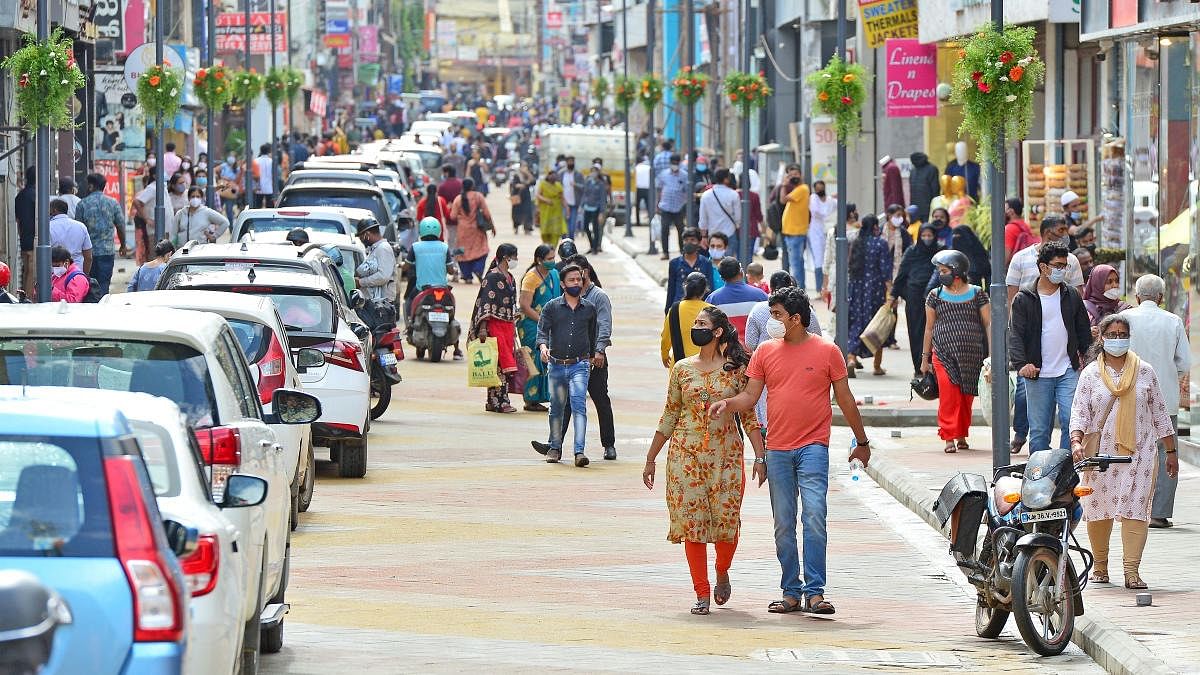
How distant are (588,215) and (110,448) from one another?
3920 centimetres

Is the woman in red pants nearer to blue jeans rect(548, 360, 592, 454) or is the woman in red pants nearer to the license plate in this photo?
blue jeans rect(548, 360, 592, 454)

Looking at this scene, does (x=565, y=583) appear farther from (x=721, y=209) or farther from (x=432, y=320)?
(x=721, y=209)

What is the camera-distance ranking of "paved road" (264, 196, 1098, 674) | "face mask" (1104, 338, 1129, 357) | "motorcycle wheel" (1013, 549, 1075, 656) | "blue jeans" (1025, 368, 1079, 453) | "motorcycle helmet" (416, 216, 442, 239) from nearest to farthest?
"paved road" (264, 196, 1098, 674) < "motorcycle wheel" (1013, 549, 1075, 656) < "face mask" (1104, 338, 1129, 357) < "blue jeans" (1025, 368, 1079, 453) < "motorcycle helmet" (416, 216, 442, 239)

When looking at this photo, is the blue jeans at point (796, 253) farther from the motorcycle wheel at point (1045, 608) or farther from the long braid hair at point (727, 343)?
the motorcycle wheel at point (1045, 608)

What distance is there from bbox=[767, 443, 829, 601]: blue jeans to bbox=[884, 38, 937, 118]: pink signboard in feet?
68.8

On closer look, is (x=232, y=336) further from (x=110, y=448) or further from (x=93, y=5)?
(x=93, y=5)

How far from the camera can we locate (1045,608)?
1030cm

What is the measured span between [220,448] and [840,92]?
16248 mm

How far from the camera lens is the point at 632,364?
1011 inches

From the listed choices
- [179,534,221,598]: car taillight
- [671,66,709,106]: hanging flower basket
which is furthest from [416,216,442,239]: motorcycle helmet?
[671,66,709,106]: hanging flower basket

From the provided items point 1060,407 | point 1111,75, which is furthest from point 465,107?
point 1060,407

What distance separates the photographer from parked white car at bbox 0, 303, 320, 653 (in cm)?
855

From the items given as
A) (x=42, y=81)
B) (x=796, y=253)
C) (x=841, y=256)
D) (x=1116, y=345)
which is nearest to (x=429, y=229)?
(x=42, y=81)

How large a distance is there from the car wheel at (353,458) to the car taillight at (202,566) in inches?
370
